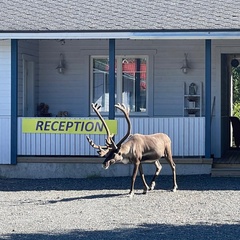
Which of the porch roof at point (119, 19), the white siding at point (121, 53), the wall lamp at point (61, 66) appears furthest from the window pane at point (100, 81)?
the porch roof at point (119, 19)

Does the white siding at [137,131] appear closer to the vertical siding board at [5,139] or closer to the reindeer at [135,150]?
the vertical siding board at [5,139]

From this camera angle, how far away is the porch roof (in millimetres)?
17625

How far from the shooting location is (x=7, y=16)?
1920cm

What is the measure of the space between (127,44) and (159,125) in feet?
10.6

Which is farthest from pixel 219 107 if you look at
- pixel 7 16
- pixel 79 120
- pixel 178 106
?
pixel 7 16

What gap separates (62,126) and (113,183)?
1.99 metres

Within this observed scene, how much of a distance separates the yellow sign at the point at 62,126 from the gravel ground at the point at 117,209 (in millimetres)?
1145

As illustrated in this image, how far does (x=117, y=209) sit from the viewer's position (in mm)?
14047

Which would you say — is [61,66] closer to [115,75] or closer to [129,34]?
[115,75]

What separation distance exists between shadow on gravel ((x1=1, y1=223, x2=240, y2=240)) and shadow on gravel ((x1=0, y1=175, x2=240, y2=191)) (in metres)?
4.47

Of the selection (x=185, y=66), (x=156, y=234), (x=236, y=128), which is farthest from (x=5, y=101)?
(x=156, y=234)

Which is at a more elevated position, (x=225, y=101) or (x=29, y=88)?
(x=29, y=88)

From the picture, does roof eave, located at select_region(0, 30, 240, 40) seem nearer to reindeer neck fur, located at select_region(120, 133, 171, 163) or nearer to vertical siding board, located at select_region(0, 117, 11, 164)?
vertical siding board, located at select_region(0, 117, 11, 164)

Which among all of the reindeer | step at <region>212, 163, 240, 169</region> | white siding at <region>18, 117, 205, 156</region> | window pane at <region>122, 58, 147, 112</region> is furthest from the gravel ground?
window pane at <region>122, 58, 147, 112</region>
